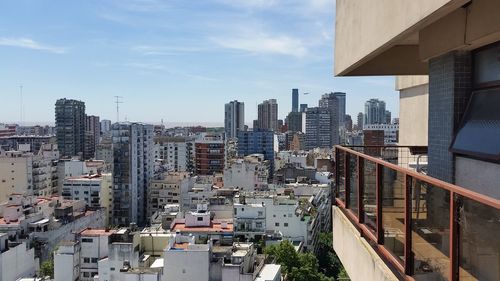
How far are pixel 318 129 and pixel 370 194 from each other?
105m

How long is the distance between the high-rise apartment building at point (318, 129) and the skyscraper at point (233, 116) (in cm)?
2168

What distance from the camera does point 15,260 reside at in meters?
25.9

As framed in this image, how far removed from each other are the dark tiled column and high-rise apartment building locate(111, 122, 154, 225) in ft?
136

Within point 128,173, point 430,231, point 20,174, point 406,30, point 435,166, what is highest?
point 406,30

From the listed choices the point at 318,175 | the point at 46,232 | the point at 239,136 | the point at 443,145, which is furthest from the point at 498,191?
the point at 239,136

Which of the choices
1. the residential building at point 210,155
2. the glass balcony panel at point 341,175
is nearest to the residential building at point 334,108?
the residential building at point 210,155

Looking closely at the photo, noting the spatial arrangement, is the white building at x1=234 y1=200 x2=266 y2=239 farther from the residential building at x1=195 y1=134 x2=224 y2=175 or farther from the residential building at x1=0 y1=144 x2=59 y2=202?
the residential building at x1=195 y1=134 x2=224 y2=175

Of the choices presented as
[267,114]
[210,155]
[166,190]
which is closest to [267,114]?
[267,114]

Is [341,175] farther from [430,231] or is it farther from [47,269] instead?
[47,269]

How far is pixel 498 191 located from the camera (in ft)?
9.32

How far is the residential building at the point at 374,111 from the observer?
15338cm

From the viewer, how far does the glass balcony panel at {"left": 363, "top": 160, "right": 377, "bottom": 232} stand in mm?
3141

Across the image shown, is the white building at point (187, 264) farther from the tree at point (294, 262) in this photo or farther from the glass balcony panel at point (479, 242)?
the glass balcony panel at point (479, 242)

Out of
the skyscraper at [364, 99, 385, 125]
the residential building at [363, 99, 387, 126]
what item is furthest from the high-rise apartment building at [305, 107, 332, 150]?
the skyscraper at [364, 99, 385, 125]
